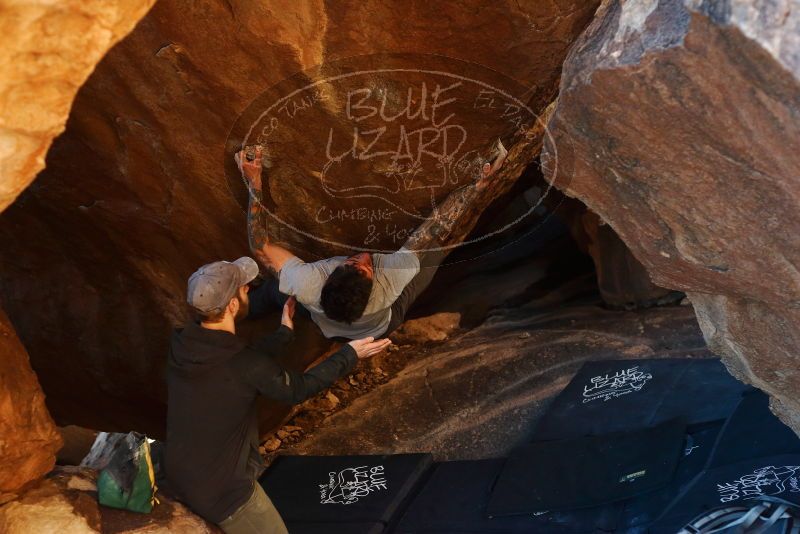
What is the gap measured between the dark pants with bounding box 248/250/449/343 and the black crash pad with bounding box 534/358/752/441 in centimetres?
79

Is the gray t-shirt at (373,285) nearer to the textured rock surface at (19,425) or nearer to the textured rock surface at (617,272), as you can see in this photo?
the textured rock surface at (19,425)

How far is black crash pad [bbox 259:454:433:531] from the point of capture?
3.24 m

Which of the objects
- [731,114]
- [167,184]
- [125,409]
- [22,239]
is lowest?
[125,409]

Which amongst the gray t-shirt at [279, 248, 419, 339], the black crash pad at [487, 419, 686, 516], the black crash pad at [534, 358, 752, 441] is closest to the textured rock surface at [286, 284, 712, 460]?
the black crash pad at [534, 358, 752, 441]

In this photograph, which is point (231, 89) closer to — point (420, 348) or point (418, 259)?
point (418, 259)

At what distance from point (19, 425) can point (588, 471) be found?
6.29ft

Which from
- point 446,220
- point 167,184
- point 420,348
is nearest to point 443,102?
point 446,220

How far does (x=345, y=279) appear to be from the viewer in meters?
3.02

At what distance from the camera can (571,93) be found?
2.07m

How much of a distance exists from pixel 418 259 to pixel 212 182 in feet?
2.60

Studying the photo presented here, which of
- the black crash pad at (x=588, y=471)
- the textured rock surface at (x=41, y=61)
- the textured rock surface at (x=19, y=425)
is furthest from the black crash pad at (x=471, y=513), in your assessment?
the textured rock surface at (x=41, y=61)

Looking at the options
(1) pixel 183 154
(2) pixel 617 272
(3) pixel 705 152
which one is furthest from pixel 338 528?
(2) pixel 617 272

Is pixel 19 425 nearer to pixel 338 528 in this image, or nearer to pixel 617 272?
pixel 338 528

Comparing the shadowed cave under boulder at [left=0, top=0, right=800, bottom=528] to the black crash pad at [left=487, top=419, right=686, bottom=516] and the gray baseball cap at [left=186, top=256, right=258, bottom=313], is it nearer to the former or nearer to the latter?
the black crash pad at [left=487, top=419, right=686, bottom=516]
